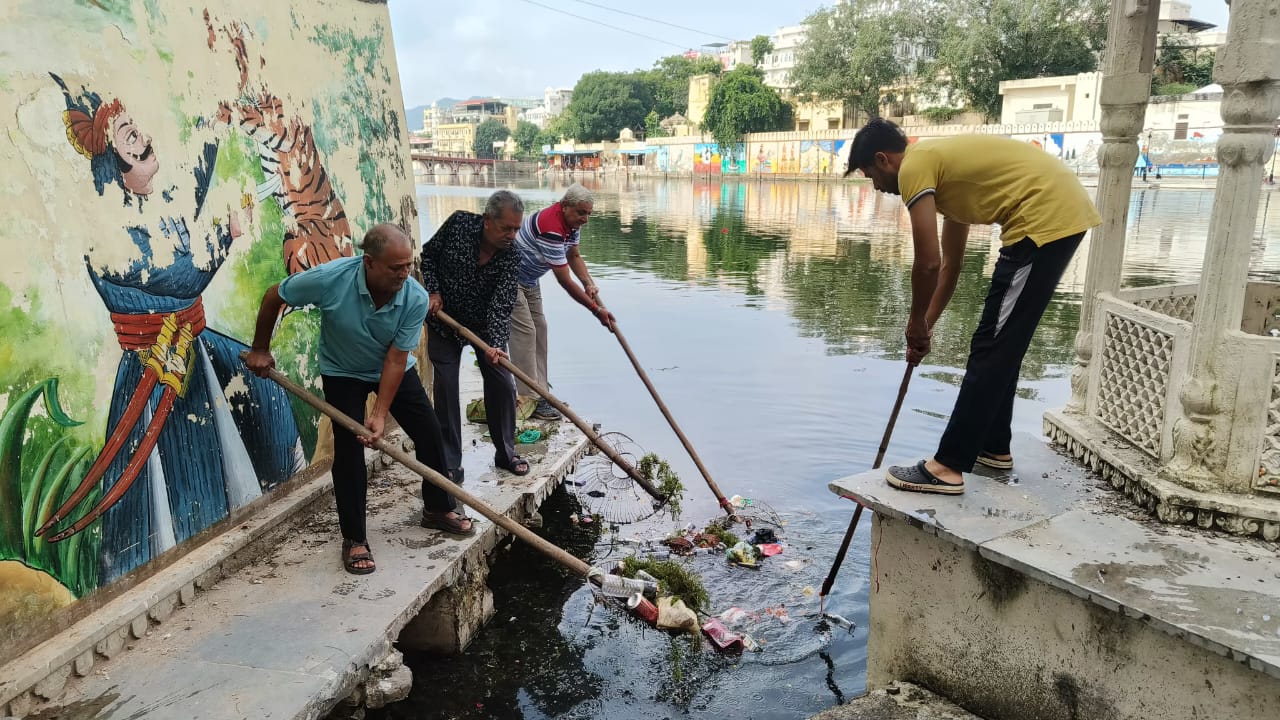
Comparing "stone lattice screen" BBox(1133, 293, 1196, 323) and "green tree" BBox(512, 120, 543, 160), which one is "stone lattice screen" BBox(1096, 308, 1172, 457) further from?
"green tree" BBox(512, 120, 543, 160)

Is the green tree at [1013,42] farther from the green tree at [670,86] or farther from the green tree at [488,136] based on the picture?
the green tree at [488,136]

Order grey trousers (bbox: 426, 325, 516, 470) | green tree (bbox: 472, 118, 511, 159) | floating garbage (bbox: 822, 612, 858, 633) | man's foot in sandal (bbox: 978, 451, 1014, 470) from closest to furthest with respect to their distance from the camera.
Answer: man's foot in sandal (bbox: 978, 451, 1014, 470) < floating garbage (bbox: 822, 612, 858, 633) < grey trousers (bbox: 426, 325, 516, 470) < green tree (bbox: 472, 118, 511, 159)

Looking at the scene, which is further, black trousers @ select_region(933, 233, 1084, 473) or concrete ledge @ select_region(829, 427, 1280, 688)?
black trousers @ select_region(933, 233, 1084, 473)

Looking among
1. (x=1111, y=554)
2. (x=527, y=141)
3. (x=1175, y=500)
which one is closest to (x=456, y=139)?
(x=527, y=141)

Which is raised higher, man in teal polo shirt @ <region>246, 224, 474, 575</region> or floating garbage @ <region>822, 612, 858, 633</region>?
man in teal polo shirt @ <region>246, 224, 474, 575</region>

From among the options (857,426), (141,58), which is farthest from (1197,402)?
(141,58)

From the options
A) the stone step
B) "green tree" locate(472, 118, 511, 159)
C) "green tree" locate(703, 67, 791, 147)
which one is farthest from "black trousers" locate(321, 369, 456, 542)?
"green tree" locate(472, 118, 511, 159)

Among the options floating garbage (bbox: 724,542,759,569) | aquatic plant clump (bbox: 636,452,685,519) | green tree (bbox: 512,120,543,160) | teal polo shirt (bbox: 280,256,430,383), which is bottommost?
floating garbage (bbox: 724,542,759,569)

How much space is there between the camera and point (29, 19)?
292 cm

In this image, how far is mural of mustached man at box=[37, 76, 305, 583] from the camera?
3232mm

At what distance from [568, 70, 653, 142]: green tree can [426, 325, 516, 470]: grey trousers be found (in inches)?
3661

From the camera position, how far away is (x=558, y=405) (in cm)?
525

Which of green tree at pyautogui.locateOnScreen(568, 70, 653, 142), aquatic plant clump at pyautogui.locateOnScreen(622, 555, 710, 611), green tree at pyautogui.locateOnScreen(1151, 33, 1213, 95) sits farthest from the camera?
green tree at pyautogui.locateOnScreen(568, 70, 653, 142)

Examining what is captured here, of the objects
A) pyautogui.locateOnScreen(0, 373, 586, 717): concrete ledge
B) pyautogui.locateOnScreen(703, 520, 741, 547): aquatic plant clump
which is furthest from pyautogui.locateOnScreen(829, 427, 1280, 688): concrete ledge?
pyautogui.locateOnScreen(0, 373, 586, 717): concrete ledge
